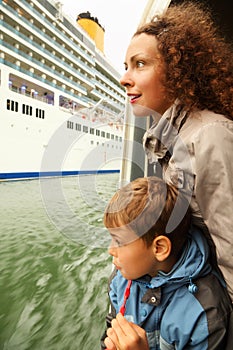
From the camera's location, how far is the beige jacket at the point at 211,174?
17.0 inches

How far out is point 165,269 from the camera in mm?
502

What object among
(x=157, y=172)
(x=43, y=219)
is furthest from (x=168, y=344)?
(x=43, y=219)

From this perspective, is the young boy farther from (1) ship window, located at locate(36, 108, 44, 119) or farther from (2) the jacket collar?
(1) ship window, located at locate(36, 108, 44, 119)

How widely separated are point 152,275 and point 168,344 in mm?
120

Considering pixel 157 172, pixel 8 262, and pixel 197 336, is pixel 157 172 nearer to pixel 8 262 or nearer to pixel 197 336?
pixel 197 336

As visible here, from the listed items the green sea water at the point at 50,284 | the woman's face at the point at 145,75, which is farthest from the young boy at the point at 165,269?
the green sea water at the point at 50,284

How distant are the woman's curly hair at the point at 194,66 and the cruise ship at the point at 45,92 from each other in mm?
4356

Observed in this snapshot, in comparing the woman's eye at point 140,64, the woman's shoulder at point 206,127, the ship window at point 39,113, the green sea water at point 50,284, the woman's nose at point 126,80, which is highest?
the ship window at point 39,113

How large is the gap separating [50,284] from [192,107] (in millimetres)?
1641

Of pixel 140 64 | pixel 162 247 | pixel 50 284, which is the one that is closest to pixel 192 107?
pixel 140 64

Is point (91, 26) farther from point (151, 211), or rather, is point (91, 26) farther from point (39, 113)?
point (151, 211)

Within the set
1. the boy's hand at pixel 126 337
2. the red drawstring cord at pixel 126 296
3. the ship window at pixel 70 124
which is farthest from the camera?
the ship window at pixel 70 124

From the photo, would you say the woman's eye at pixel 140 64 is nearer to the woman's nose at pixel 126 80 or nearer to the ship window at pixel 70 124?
the woman's nose at pixel 126 80

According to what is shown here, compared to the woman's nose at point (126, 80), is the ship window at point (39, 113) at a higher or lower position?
higher
